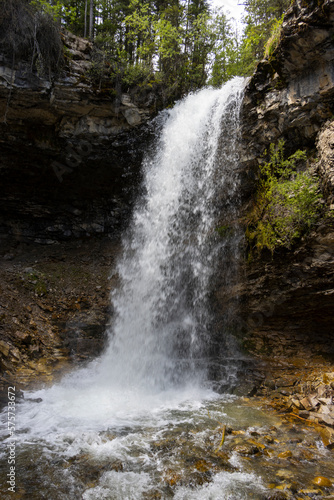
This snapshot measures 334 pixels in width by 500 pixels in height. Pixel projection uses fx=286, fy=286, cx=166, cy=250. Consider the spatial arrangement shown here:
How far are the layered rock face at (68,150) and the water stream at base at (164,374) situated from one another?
102 cm

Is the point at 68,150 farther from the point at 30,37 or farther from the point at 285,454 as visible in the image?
the point at 285,454

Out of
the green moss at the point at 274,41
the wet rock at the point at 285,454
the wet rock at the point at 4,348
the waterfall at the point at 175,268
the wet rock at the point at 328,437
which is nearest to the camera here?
the wet rock at the point at 285,454

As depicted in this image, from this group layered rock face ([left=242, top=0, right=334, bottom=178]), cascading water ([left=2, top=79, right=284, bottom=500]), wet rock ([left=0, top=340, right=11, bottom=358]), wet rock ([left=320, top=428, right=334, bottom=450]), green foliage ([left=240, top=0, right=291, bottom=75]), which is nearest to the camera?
cascading water ([left=2, top=79, right=284, bottom=500])

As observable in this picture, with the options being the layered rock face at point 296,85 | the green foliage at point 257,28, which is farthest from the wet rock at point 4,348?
the green foliage at point 257,28

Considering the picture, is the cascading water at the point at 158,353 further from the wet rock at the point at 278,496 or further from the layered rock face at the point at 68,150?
the layered rock face at the point at 68,150

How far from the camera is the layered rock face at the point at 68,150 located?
26.5ft

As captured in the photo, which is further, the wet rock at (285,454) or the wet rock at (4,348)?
the wet rock at (4,348)

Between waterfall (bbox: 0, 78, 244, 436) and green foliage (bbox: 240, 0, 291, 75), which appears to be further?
green foliage (bbox: 240, 0, 291, 75)

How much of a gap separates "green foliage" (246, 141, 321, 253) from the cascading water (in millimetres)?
798

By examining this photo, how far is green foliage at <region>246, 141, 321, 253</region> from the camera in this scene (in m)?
5.39

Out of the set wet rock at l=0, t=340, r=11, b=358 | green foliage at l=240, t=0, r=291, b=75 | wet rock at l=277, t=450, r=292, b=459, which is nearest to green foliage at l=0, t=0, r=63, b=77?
green foliage at l=240, t=0, r=291, b=75

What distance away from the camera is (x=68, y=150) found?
9391 millimetres

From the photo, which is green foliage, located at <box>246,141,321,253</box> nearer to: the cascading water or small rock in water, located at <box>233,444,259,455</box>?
the cascading water

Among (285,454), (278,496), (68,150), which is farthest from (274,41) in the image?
(278,496)
